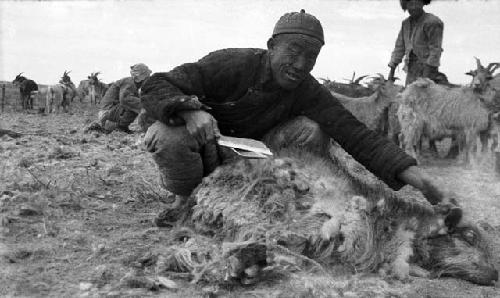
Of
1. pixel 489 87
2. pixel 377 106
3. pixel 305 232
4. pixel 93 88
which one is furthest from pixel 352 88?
pixel 93 88

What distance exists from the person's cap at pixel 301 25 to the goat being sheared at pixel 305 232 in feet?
2.58

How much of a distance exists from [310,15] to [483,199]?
11.3 ft

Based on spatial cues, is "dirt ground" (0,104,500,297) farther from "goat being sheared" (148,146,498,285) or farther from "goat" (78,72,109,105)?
"goat" (78,72,109,105)

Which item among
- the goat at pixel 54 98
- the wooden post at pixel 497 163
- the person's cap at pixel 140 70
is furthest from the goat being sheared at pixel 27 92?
the wooden post at pixel 497 163

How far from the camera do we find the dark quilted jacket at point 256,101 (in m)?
3.23

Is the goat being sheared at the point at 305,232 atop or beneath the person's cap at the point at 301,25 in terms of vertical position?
beneath

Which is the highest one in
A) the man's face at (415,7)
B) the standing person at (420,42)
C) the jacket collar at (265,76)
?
the man's face at (415,7)

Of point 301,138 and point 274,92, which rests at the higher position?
point 274,92

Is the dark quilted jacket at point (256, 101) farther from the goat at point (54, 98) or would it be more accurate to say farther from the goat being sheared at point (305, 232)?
the goat at point (54, 98)

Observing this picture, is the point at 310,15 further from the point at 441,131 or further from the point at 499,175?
the point at 441,131

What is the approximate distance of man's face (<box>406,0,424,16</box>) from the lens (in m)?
9.08

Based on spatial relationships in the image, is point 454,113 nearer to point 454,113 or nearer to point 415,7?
point 454,113

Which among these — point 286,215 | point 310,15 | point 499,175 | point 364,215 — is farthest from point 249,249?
point 499,175

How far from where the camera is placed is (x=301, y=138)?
3408 millimetres
